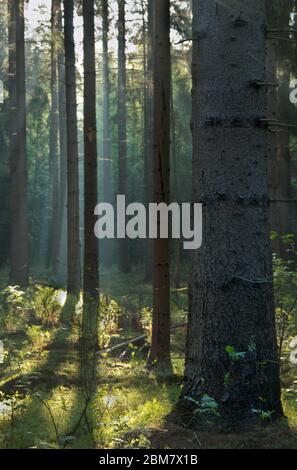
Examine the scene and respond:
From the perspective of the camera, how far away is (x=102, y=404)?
6125 millimetres

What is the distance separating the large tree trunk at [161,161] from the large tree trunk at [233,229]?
3478 mm

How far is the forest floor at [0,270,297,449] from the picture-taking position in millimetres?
4504

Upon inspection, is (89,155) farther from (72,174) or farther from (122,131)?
(122,131)

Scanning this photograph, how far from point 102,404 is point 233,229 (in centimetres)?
259

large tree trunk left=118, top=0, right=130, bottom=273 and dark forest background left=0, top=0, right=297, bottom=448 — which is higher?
large tree trunk left=118, top=0, right=130, bottom=273

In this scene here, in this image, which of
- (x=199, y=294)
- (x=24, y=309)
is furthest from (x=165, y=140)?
(x=24, y=309)

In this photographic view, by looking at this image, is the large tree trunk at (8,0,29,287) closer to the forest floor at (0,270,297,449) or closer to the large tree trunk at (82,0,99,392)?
the large tree trunk at (82,0,99,392)

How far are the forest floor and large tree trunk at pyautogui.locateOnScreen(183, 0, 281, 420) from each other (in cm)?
33

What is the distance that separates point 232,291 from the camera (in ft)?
15.2

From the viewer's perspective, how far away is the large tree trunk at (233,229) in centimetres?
463

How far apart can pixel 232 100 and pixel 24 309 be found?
981cm

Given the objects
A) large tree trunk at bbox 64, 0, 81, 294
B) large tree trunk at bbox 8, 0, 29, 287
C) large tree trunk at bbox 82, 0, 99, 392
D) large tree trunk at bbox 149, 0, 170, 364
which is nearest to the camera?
large tree trunk at bbox 149, 0, 170, 364

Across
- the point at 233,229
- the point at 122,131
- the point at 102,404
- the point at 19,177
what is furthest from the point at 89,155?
the point at 122,131

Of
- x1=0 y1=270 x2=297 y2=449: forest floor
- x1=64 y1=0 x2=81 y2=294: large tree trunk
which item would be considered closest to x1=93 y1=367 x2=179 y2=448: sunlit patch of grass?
x1=0 y1=270 x2=297 y2=449: forest floor
